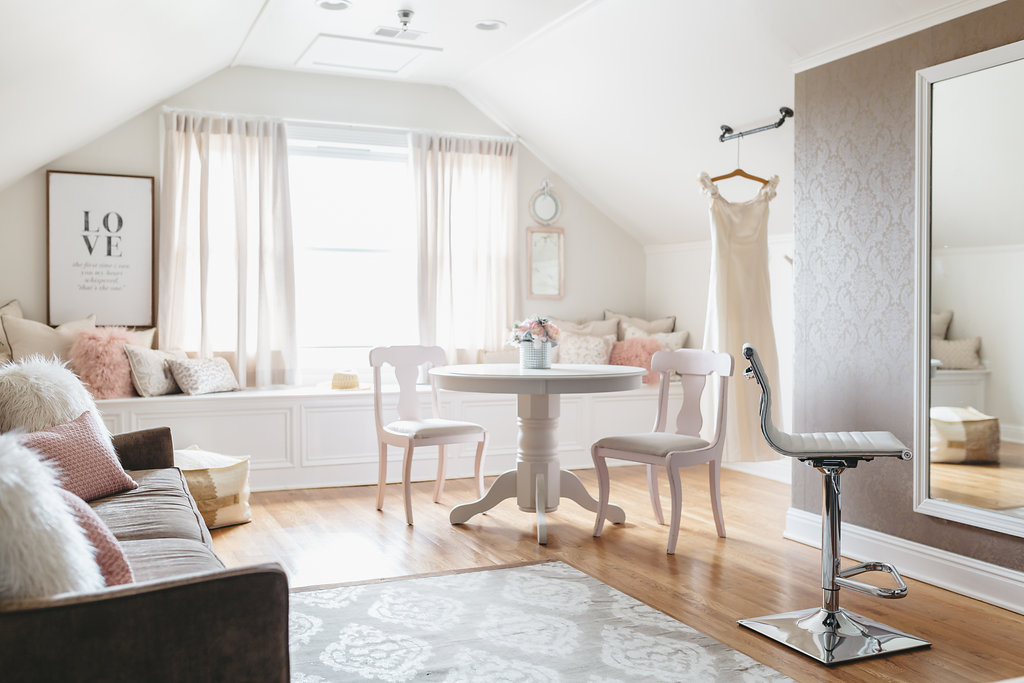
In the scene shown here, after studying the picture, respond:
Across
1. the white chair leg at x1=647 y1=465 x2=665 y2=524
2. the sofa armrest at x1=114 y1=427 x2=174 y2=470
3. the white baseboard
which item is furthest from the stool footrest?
the sofa armrest at x1=114 y1=427 x2=174 y2=470

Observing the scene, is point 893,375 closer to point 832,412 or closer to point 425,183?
point 832,412

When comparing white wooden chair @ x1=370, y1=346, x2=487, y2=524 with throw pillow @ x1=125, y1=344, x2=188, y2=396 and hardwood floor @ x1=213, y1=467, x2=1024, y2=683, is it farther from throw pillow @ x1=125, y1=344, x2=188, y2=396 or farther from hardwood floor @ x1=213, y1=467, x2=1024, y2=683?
throw pillow @ x1=125, y1=344, x2=188, y2=396

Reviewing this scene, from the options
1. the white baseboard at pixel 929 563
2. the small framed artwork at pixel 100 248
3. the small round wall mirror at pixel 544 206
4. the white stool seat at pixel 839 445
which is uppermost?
the small round wall mirror at pixel 544 206

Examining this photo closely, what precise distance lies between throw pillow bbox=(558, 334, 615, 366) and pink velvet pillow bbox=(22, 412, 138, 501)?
345cm

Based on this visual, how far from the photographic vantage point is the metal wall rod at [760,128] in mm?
4367

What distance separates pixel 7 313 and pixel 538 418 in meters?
3.01

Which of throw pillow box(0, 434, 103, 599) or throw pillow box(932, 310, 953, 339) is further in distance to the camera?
throw pillow box(932, 310, 953, 339)

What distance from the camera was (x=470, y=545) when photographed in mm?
3799

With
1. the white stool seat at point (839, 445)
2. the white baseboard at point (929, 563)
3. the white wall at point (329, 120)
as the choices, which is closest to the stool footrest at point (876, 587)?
the white stool seat at point (839, 445)

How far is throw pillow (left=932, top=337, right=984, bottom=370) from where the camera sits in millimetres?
3062

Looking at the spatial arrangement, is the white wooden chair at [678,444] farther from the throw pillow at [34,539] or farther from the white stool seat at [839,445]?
the throw pillow at [34,539]

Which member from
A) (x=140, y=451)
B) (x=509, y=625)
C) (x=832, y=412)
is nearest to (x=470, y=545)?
(x=509, y=625)

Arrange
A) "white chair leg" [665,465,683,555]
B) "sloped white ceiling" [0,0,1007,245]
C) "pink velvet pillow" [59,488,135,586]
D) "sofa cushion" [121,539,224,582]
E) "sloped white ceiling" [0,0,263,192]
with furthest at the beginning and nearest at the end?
"white chair leg" [665,465,683,555] < "sloped white ceiling" [0,0,1007,245] < "sloped white ceiling" [0,0,263,192] < "sofa cushion" [121,539,224,582] < "pink velvet pillow" [59,488,135,586]

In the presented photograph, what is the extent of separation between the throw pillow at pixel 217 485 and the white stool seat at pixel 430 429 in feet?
2.46
